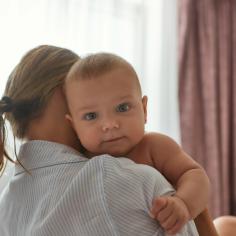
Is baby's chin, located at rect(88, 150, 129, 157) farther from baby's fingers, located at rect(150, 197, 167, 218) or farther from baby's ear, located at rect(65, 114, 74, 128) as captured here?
baby's fingers, located at rect(150, 197, 167, 218)

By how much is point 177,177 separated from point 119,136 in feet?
0.51

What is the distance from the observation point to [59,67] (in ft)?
3.42

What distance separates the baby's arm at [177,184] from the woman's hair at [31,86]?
10.0 inches

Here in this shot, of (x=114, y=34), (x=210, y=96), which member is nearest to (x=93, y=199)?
(x=114, y=34)

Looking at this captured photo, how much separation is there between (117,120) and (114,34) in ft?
6.60

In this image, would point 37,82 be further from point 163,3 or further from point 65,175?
point 163,3

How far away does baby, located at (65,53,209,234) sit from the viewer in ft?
3.05

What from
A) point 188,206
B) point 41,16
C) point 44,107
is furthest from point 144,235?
point 41,16

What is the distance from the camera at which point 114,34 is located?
9.45 ft

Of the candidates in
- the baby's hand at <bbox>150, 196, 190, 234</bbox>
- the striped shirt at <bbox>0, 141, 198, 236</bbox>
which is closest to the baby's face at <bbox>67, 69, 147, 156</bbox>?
the striped shirt at <bbox>0, 141, 198, 236</bbox>

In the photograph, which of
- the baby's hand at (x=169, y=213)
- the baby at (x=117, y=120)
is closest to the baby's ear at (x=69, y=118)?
the baby at (x=117, y=120)

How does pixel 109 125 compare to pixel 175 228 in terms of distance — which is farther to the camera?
pixel 109 125

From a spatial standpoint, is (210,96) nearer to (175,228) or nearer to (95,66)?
(95,66)

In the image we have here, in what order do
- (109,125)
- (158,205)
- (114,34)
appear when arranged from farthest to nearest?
(114,34) < (109,125) < (158,205)
